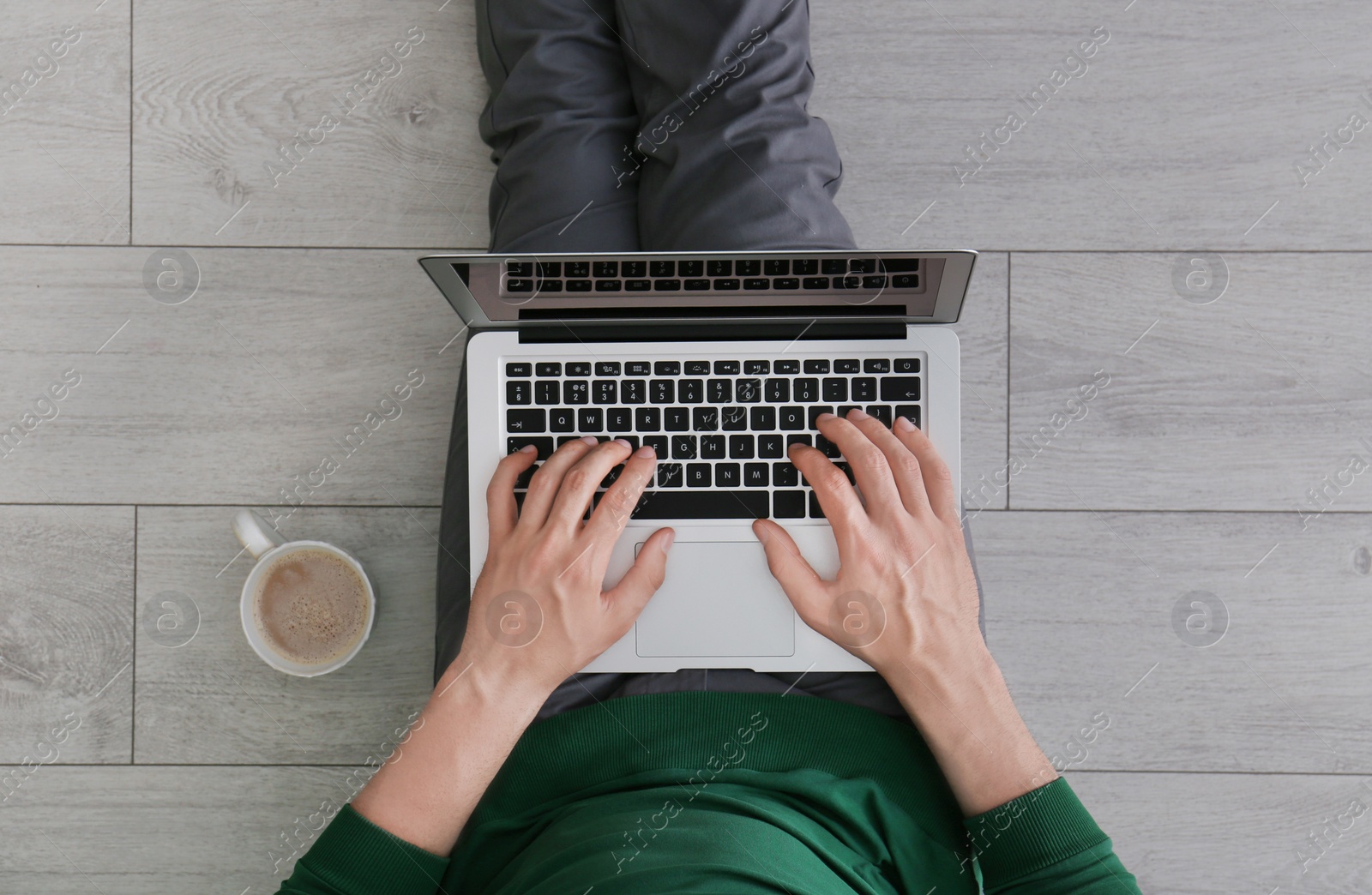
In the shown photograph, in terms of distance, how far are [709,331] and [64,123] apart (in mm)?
796

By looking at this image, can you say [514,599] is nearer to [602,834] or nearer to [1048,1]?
[602,834]

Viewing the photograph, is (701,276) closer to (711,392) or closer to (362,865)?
(711,392)

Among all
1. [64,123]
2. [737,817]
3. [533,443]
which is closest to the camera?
[737,817]

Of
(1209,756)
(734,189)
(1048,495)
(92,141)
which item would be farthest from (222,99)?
(1209,756)

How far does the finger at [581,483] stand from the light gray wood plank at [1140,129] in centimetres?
44

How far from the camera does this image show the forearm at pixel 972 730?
0.69 meters

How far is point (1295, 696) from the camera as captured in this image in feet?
3.04

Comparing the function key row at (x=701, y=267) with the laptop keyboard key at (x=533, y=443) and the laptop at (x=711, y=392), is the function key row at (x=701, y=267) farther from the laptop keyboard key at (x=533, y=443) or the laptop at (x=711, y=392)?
the laptop keyboard key at (x=533, y=443)

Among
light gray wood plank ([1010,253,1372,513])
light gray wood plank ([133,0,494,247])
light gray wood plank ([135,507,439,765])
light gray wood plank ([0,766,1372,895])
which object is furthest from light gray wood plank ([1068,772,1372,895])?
light gray wood plank ([133,0,494,247])

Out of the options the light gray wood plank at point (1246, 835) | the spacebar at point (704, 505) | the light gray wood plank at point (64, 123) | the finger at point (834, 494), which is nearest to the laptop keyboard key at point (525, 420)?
the spacebar at point (704, 505)

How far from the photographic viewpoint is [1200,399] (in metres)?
0.93

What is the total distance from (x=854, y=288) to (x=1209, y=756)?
68 centimetres

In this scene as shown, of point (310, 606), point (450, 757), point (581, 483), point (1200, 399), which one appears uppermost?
point (1200, 399)

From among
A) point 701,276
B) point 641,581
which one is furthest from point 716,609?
point 701,276
